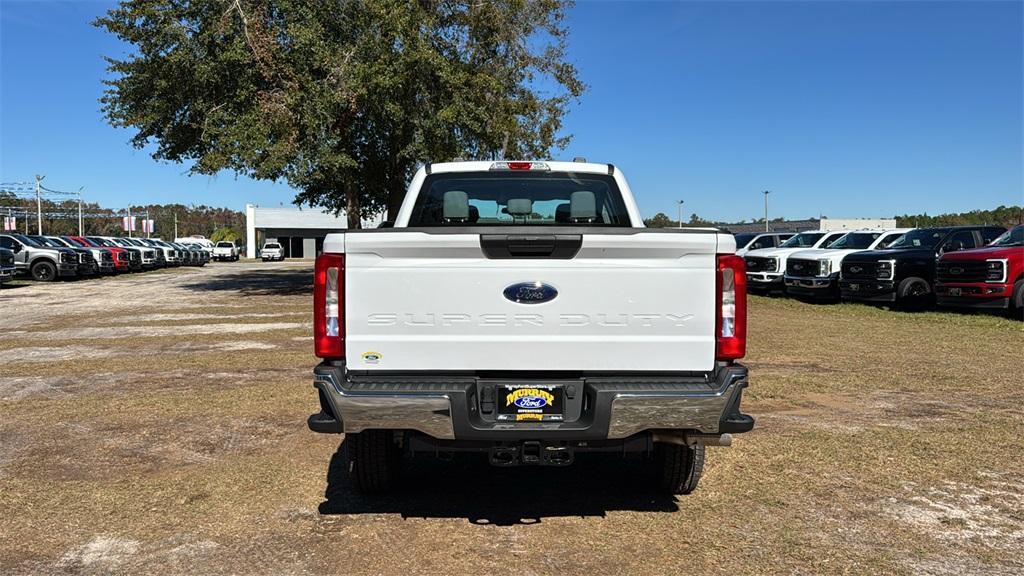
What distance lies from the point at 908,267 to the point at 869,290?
36.5 inches

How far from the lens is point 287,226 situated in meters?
79.6

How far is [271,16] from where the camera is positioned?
67.2 feet

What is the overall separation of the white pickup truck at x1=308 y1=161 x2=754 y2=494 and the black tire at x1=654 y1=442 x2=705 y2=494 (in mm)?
715

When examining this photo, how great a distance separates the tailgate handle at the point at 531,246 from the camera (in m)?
3.62

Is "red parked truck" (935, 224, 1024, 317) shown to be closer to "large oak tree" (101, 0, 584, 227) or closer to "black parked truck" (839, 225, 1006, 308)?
"black parked truck" (839, 225, 1006, 308)

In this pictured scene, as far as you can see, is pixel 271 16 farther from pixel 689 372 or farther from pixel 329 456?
pixel 689 372

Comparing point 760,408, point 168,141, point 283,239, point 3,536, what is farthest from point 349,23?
point 283,239

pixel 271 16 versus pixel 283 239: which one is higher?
pixel 271 16

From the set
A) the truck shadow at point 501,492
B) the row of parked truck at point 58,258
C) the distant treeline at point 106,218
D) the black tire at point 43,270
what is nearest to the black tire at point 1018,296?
the truck shadow at point 501,492

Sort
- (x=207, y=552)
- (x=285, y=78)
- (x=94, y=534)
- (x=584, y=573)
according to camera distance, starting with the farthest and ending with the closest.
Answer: (x=285, y=78), (x=94, y=534), (x=207, y=552), (x=584, y=573)

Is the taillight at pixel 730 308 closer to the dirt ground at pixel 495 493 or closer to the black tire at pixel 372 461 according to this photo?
the dirt ground at pixel 495 493

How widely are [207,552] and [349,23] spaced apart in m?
19.1

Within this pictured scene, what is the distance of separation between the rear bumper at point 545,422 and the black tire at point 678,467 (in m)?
0.82

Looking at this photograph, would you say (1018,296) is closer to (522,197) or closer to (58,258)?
(522,197)
